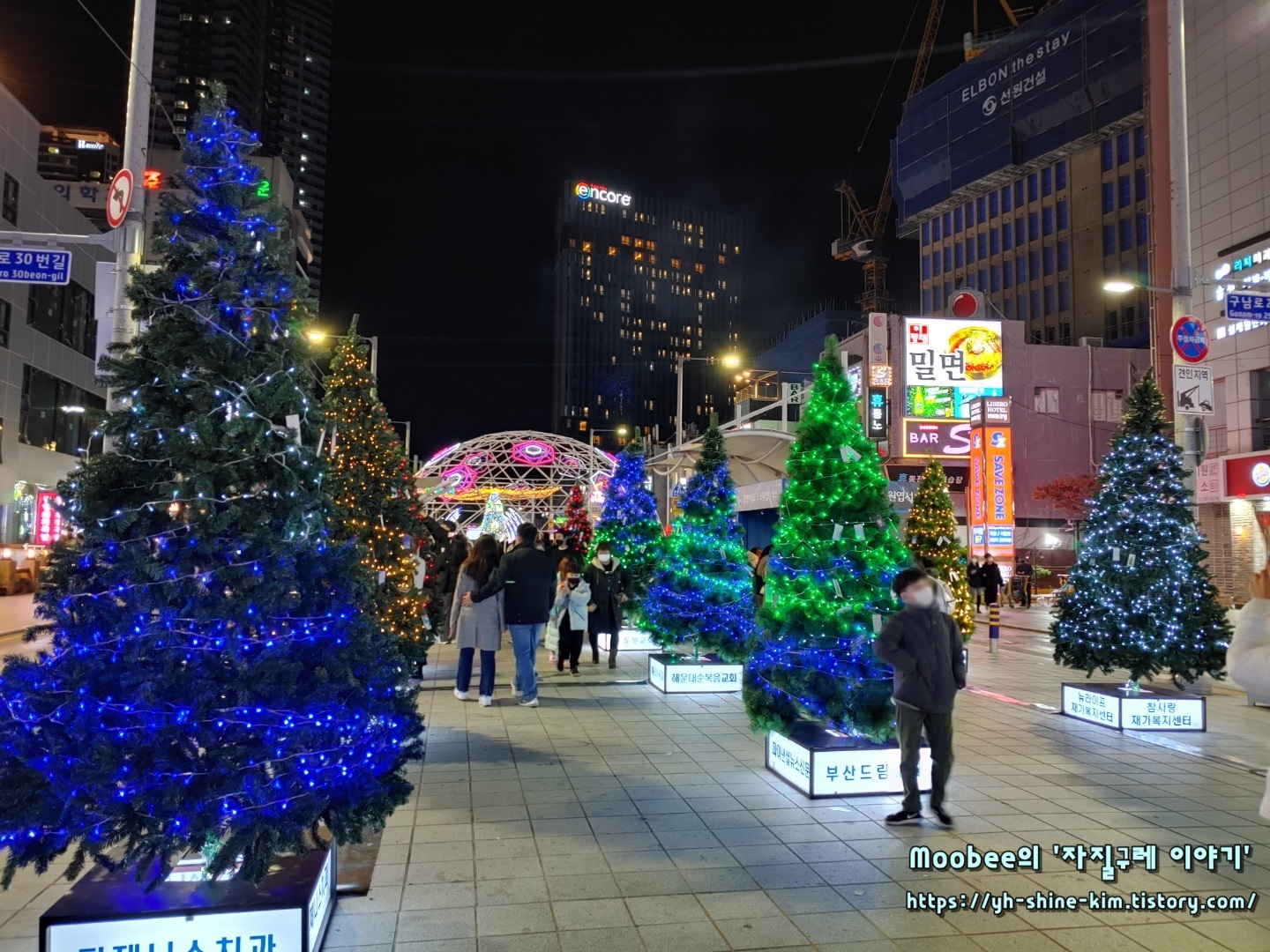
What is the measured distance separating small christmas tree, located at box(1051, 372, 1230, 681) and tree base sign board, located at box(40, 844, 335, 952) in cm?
827

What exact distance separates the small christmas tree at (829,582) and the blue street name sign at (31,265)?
28.0ft

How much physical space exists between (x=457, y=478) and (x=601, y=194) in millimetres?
132389

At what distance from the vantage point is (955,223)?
70.5 meters

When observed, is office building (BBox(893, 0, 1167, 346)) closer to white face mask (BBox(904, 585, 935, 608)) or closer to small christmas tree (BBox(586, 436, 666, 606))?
small christmas tree (BBox(586, 436, 666, 606))

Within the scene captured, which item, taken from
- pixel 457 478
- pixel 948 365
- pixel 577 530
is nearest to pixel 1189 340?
pixel 577 530

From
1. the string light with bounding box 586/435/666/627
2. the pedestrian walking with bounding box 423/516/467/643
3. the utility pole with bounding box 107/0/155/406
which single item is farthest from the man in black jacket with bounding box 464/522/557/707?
the string light with bounding box 586/435/666/627

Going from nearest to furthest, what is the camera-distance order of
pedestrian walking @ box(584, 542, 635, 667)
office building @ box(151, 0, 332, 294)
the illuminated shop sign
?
pedestrian walking @ box(584, 542, 635, 667) → the illuminated shop sign → office building @ box(151, 0, 332, 294)

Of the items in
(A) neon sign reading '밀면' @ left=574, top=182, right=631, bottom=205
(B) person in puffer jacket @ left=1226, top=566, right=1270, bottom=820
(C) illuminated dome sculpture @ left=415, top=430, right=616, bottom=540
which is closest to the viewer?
(B) person in puffer jacket @ left=1226, top=566, right=1270, bottom=820

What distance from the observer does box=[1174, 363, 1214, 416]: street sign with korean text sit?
33.6 feet

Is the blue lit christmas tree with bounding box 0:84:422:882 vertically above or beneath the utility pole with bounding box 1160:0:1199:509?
beneath

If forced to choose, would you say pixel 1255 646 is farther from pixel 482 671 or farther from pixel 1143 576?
pixel 482 671

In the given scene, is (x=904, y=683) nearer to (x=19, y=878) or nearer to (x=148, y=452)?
(x=148, y=452)

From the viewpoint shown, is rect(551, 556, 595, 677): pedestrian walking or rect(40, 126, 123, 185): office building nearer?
rect(551, 556, 595, 677): pedestrian walking

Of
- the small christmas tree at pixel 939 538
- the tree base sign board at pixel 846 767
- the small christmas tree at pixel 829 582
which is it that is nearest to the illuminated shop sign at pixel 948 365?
the small christmas tree at pixel 939 538
